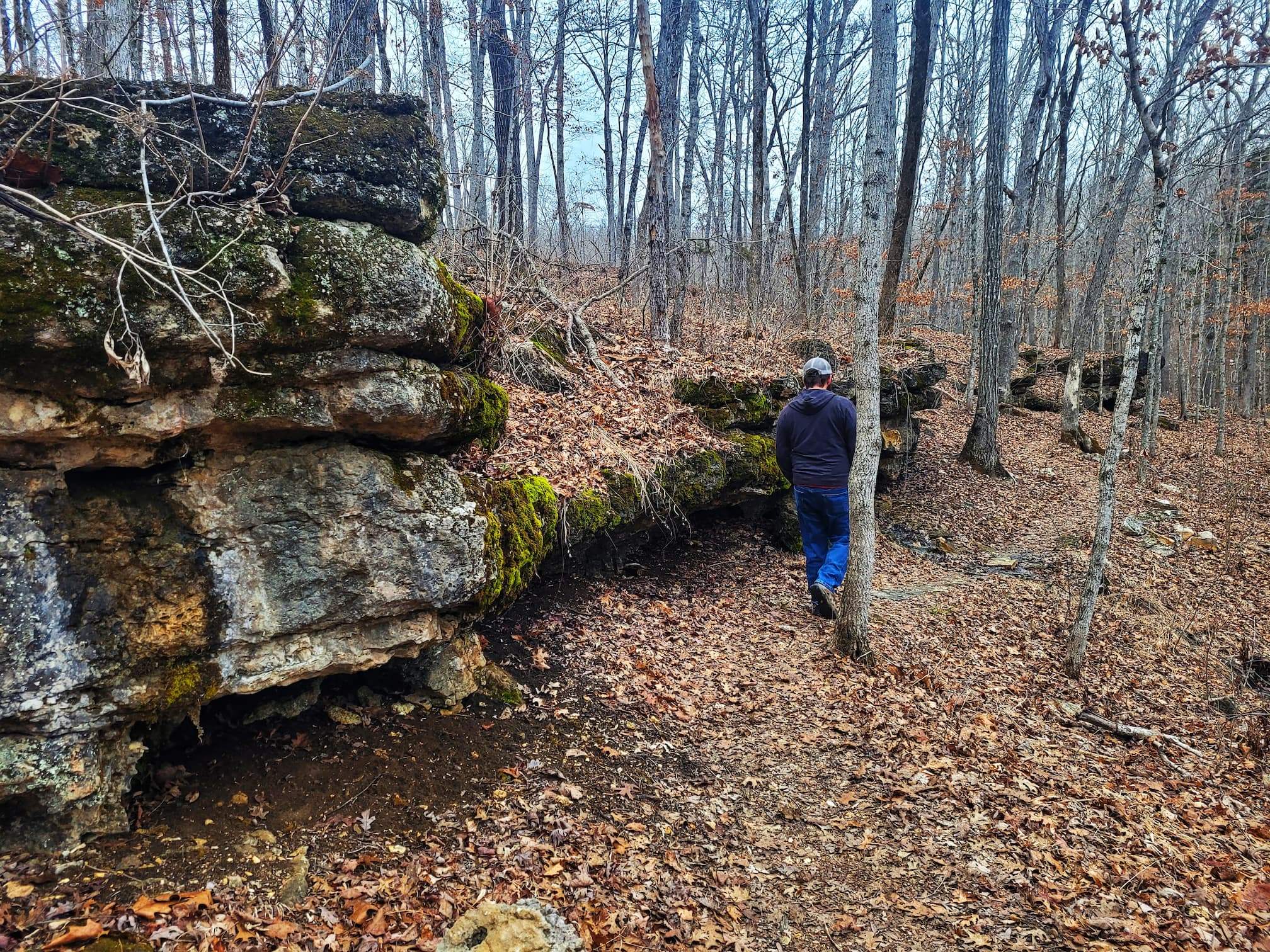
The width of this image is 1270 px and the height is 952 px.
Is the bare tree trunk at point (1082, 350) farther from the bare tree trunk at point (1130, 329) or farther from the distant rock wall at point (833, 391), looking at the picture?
the bare tree trunk at point (1130, 329)

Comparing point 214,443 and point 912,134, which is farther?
point 912,134

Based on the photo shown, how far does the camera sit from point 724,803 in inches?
177

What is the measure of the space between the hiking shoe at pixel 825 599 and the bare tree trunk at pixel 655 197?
17.3ft

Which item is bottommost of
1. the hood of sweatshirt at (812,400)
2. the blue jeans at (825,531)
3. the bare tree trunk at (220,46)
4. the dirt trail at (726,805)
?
the dirt trail at (726,805)

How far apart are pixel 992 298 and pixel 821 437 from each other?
8.34 meters

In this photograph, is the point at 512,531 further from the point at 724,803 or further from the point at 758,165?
the point at 758,165

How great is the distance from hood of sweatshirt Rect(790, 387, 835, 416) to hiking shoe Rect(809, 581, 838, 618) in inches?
75.6

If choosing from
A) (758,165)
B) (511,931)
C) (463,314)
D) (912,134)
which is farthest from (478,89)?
(511,931)

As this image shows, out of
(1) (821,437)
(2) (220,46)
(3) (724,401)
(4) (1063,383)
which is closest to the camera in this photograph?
(2) (220,46)

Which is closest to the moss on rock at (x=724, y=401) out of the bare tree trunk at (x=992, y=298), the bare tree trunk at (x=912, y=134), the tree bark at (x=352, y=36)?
the bare tree trunk at (x=912, y=134)

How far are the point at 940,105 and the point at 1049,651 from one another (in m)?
26.2

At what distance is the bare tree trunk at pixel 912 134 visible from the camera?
40.7 ft

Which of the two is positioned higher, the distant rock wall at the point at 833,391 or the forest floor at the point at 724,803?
the distant rock wall at the point at 833,391

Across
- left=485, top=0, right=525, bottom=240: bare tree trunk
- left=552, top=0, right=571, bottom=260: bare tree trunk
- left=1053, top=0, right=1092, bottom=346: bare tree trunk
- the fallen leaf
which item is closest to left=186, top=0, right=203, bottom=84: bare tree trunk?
left=485, top=0, right=525, bottom=240: bare tree trunk
